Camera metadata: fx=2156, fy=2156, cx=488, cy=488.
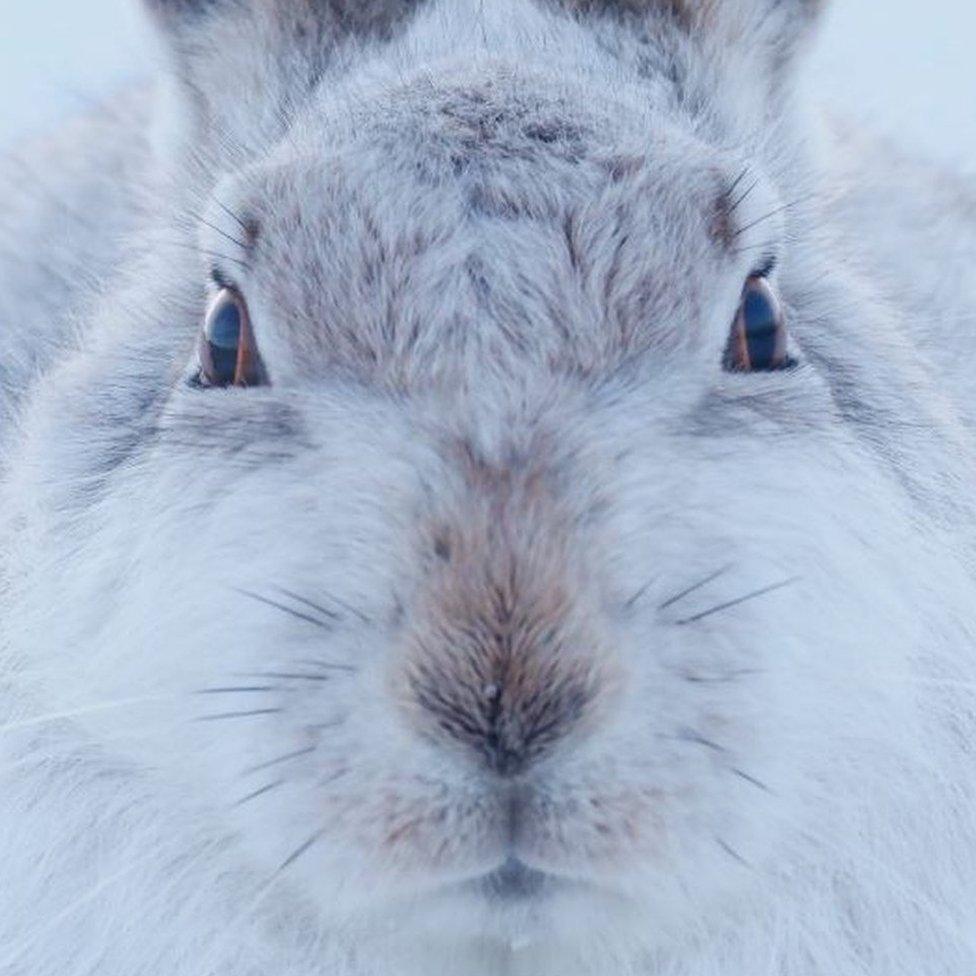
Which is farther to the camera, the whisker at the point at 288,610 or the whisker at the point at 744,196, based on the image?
the whisker at the point at 744,196

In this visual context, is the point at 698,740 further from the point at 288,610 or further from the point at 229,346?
the point at 229,346

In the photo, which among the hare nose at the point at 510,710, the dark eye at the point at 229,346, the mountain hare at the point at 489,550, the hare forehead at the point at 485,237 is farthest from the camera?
the dark eye at the point at 229,346

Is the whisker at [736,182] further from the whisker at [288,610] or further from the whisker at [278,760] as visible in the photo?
the whisker at [278,760]

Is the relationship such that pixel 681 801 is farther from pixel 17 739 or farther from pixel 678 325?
pixel 17 739

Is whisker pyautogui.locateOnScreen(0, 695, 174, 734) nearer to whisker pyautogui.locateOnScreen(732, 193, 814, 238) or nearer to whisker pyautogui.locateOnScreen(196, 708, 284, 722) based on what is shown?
whisker pyautogui.locateOnScreen(196, 708, 284, 722)

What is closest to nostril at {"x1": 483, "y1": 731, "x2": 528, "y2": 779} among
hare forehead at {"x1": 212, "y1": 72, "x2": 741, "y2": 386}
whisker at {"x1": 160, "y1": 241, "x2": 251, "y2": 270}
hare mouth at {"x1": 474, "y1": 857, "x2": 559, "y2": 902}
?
hare mouth at {"x1": 474, "y1": 857, "x2": 559, "y2": 902}

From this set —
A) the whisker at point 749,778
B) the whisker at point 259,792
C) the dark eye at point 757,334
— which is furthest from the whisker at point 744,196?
the whisker at point 259,792

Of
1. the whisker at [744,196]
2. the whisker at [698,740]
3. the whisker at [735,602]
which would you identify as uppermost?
the whisker at [744,196]

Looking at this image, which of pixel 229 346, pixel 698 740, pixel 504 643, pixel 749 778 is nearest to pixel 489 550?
pixel 504 643
